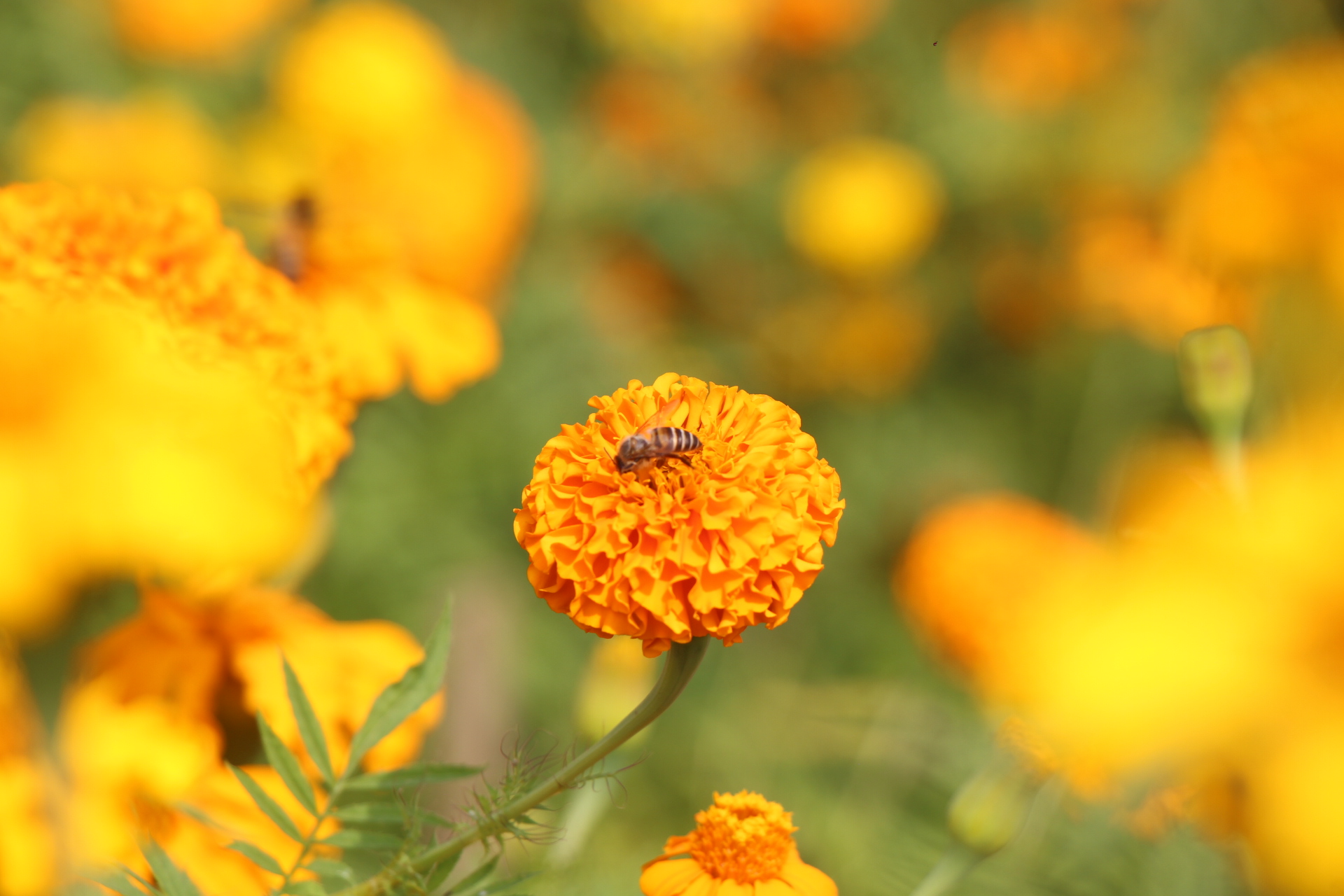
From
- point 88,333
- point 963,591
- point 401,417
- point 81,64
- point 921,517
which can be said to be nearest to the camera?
point 88,333

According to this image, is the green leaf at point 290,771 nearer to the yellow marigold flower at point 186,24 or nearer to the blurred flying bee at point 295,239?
the blurred flying bee at point 295,239

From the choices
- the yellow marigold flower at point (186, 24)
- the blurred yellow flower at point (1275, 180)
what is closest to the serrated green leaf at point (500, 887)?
the blurred yellow flower at point (1275, 180)

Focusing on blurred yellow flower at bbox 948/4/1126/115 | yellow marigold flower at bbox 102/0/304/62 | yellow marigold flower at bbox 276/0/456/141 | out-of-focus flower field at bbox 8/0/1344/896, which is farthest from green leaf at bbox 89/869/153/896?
blurred yellow flower at bbox 948/4/1126/115

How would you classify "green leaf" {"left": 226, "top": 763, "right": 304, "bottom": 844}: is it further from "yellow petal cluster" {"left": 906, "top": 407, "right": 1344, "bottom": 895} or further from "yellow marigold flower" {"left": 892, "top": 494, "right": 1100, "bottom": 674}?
"yellow marigold flower" {"left": 892, "top": 494, "right": 1100, "bottom": 674}

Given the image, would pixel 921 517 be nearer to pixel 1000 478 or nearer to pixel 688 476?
pixel 1000 478

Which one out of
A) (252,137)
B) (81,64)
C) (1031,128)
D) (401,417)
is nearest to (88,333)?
(401,417)

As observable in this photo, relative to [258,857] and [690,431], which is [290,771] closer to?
[258,857]
